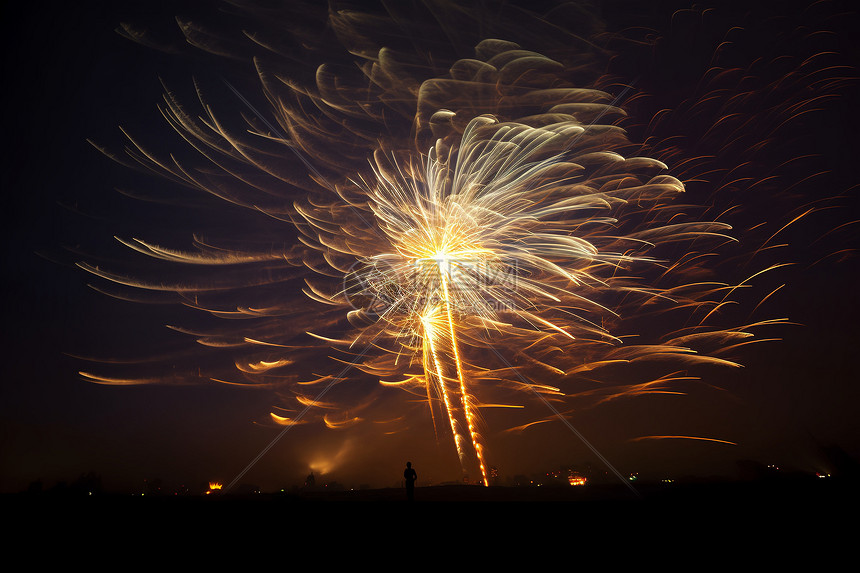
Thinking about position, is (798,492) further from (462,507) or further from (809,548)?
(462,507)

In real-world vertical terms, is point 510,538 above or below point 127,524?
below

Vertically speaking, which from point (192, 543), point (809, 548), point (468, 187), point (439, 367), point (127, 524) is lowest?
point (809, 548)

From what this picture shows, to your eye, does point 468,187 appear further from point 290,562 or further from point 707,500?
point 290,562

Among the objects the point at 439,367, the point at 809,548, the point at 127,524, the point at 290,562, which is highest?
the point at 439,367

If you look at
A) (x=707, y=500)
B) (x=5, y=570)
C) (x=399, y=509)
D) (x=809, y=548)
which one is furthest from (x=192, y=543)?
(x=707, y=500)

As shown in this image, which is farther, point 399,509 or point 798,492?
point 798,492

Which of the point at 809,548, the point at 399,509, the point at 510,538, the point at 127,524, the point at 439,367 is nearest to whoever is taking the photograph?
the point at 809,548

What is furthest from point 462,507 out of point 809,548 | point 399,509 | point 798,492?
point 798,492

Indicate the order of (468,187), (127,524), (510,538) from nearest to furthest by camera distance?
1. (510,538)
2. (127,524)
3. (468,187)

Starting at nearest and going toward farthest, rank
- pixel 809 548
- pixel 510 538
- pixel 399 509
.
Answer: pixel 809 548 < pixel 510 538 < pixel 399 509
